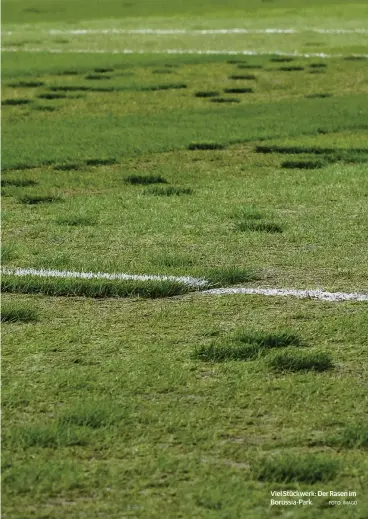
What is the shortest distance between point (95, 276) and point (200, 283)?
1.78 feet

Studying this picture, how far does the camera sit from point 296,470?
407 centimetres

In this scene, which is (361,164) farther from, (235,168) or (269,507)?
(269,507)

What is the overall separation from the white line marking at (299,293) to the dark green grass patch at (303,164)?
4.78 m

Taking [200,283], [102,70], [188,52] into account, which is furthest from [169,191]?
[188,52]

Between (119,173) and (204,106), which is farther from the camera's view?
(204,106)

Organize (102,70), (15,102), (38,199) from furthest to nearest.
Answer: (102,70) → (15,102) → (38,199)

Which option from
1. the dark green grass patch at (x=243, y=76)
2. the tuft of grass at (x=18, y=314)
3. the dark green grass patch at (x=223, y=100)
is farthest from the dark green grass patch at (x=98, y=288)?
the dark green grass patch at (x=243, y=76)

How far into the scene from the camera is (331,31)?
107 ft

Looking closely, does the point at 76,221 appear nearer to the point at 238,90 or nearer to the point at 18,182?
the point at 18,182

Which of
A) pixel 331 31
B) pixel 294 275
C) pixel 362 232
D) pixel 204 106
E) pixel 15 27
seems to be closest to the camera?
pixel 294 275

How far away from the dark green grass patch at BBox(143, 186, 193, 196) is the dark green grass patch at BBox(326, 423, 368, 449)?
18.0ft

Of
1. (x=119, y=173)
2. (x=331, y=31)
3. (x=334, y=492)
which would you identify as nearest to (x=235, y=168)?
(x=119, y=173)

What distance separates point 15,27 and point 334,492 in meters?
33.9

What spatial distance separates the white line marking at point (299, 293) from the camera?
635 centimetres
